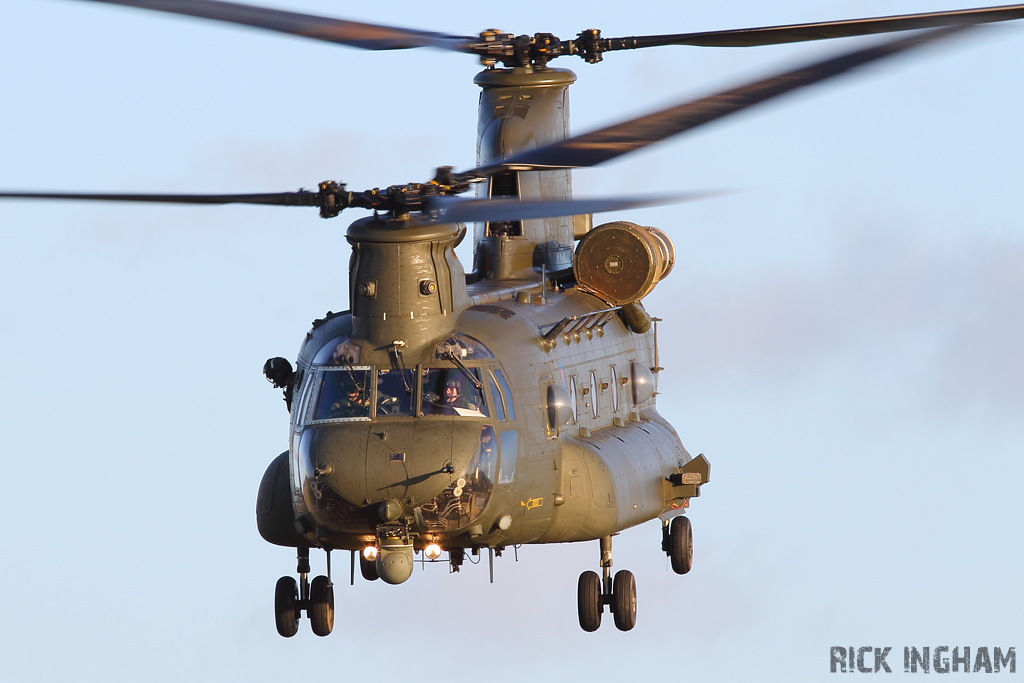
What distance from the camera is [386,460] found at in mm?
31391

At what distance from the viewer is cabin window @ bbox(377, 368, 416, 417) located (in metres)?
32.0

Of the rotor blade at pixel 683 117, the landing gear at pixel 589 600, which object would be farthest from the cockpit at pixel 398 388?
the landing gear at pixel 589 600

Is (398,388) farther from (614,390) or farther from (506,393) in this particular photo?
(614,390)

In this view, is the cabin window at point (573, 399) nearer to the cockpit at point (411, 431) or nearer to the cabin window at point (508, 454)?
the cockpit at point (411, 431)

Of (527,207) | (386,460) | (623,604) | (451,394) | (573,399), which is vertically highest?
(527,207)

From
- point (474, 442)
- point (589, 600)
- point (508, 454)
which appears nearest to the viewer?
point (474, 442)

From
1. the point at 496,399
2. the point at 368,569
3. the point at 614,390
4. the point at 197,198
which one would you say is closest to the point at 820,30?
the point at 614,390

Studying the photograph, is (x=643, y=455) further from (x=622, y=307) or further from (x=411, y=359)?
(x=411, y=359)

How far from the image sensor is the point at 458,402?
32250mm

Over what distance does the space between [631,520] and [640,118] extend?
8926mm

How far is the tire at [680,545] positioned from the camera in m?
38.5

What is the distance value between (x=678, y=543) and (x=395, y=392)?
26.8ft

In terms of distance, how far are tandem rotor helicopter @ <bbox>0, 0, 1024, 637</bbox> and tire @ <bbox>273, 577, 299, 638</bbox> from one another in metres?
0.03

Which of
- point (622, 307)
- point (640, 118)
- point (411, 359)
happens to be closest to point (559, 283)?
point (622, 307)
